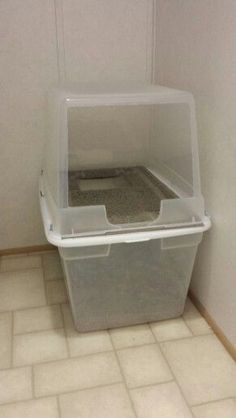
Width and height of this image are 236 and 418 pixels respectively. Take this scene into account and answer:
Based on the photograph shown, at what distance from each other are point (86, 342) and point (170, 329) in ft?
1.05

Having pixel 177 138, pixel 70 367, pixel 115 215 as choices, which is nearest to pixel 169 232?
pixel 115 215

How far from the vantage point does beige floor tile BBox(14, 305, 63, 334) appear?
1492 mm

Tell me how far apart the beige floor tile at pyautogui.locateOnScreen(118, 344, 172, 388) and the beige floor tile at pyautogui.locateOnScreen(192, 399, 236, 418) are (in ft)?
0.47

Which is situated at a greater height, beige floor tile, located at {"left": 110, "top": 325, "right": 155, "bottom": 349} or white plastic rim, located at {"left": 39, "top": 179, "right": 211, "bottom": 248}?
white plastic rim, located at {"left": 39, "top": 179, "right": 211, "bottom": 248}

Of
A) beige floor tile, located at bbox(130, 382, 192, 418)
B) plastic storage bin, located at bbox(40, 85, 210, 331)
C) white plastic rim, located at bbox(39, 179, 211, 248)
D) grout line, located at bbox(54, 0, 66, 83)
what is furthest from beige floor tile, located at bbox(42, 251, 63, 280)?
grout line, located at bbox(54, 0, 66, 83)

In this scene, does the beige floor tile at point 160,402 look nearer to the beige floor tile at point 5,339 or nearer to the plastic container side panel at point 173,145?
the beige floor tile at point 5,339

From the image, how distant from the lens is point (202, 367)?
129 cm

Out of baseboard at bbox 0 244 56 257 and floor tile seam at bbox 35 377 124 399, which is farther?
baseboard at bbox 0 244 56 257

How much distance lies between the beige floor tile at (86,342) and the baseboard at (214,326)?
39 centimetres

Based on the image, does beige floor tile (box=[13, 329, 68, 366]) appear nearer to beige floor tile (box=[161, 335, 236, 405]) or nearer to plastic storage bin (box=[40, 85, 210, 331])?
plastic storage bin (box=[40, 85, 210, 331])

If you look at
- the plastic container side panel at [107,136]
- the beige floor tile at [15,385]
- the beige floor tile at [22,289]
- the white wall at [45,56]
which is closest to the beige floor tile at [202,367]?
the beige floor tile at [15,385]

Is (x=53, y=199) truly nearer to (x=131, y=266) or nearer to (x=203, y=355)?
(x=131, y=266)

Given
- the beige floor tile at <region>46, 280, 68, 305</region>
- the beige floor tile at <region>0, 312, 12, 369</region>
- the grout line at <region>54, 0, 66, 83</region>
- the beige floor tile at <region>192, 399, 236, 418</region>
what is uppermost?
the grout line at <region>54, 0, 66, 83</region>

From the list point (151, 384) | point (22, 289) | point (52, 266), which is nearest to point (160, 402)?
point (151, 384)
